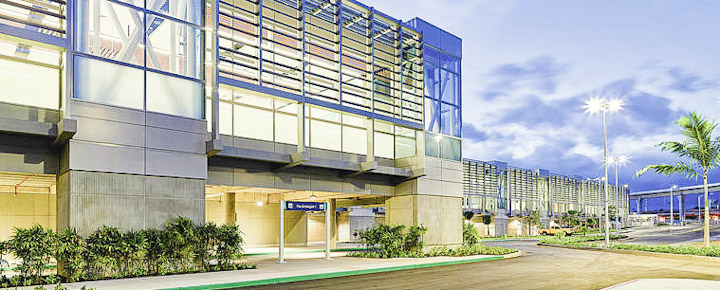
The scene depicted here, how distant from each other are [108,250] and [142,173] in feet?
8.84

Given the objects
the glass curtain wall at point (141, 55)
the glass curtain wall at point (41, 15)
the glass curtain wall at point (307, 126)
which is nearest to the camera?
the glass curtain wall at point (41, 15)

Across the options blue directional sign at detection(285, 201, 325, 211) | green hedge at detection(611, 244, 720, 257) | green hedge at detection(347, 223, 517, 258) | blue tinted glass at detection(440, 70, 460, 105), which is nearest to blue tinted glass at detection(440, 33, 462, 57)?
blue tinted glass at detection(440, 70, 460, 105)

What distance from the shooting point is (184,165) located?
19.7m

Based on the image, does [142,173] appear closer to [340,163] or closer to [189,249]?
[189,249]

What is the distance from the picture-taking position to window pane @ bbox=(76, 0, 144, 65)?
17969 mm

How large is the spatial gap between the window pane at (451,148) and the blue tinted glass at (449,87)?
2104mm

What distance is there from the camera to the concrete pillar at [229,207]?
3503cm

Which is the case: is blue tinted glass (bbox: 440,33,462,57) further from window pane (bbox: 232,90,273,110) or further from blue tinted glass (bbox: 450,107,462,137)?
window pane (bbox: 232,90,273,110)

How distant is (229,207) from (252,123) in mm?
11838

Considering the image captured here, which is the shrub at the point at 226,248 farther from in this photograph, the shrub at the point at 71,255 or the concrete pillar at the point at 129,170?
the shrub at the point at 71,255

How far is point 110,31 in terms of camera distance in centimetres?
1895

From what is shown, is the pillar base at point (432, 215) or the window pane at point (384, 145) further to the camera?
the window pane at point (384, 145)

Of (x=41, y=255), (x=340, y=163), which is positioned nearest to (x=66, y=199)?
(x=41, y=255)

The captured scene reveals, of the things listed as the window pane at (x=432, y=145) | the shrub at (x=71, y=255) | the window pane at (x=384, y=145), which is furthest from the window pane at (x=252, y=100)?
the shrub at (x=71, y=255)
